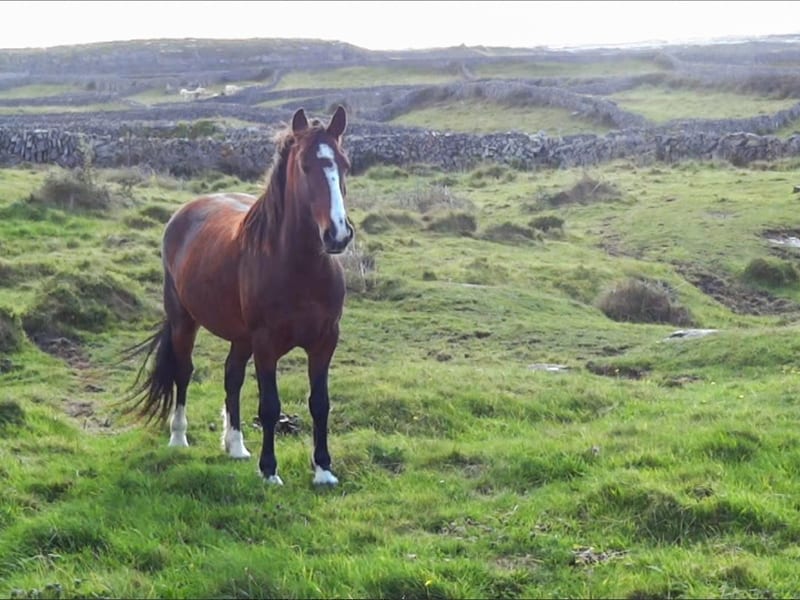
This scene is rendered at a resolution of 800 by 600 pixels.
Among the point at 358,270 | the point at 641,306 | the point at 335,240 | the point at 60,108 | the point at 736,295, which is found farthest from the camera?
the point at 60,108

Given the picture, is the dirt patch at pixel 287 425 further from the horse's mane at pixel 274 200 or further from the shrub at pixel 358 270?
the shrub at pixel 358 270

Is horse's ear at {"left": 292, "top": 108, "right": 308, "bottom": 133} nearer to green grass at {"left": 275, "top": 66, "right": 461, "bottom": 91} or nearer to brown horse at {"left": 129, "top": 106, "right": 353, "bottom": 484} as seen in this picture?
brown horse at {"left": 129, "top": 106, "right": 353, "bottom": 484}

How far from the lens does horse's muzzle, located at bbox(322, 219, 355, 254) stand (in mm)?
6047

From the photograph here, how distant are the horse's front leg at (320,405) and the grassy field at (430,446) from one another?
0.53 ft

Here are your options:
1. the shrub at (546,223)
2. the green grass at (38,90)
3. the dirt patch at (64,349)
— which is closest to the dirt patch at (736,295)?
the shrub at (546,223)

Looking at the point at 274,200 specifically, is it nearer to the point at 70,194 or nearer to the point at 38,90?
the point at 70,194

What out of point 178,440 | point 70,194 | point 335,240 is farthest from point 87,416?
point 70,194

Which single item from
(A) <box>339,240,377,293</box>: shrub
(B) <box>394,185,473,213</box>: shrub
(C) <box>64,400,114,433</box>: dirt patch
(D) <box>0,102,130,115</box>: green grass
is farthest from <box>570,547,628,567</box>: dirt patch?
(D) <box>0,102,130,115</box>: green grass

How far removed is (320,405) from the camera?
7.05m

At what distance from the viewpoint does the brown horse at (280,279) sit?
651 cm

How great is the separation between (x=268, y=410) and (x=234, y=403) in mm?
848

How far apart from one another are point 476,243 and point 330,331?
13383mm

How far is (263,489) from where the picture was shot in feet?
22.1

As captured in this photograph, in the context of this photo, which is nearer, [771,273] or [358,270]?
[358,270]
